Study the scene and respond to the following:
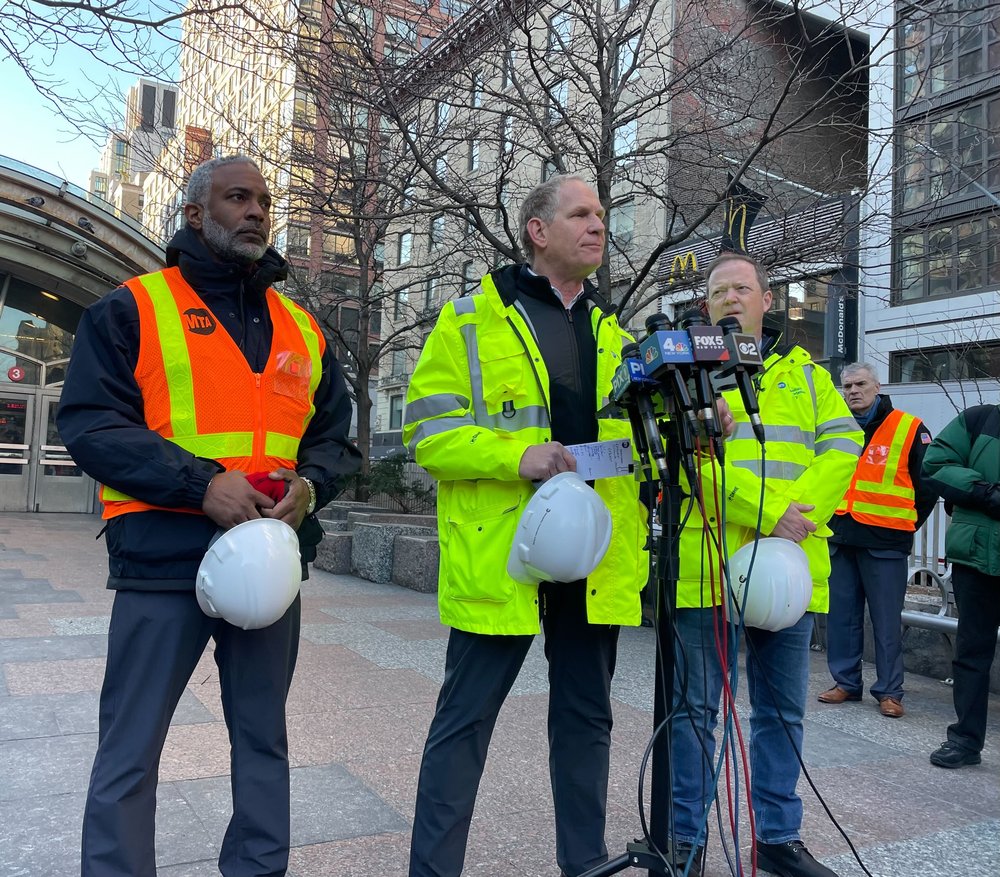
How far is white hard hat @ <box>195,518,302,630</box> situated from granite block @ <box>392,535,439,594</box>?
A: 7.18 m

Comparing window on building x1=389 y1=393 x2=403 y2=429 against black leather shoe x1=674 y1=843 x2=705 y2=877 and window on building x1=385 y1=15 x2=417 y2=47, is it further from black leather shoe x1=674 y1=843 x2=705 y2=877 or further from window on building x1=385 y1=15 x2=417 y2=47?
black leather shoe x1=674 y1=843 x2=705 y2=877

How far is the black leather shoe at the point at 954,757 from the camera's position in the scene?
4379mm

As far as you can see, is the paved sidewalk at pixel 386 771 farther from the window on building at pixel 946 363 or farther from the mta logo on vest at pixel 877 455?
the window on building at pixel 946 363

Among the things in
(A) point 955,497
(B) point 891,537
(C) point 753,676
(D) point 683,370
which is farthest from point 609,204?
(D) point 683,370

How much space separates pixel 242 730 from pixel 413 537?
24.4ft

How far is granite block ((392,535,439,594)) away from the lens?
9622 millimetres

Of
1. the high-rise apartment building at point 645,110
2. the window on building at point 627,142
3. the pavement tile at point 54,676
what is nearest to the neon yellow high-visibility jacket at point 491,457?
the pavement tile at point 54,676

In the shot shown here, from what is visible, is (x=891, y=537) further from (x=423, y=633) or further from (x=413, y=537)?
(x=413, y=537)

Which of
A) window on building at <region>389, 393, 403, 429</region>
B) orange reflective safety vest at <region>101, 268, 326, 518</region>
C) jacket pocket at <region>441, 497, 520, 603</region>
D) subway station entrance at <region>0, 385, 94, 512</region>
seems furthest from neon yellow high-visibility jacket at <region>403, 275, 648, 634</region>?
window on building at <region>389, 393, 403, 429</region>

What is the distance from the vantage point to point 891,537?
18.3ft

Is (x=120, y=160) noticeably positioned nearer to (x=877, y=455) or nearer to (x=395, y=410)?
A: (x=877, y=455)

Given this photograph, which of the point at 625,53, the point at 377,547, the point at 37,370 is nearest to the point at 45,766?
the point at 377,547

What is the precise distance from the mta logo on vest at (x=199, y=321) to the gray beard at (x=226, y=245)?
7.7 inches

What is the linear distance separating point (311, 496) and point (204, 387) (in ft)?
1.49
